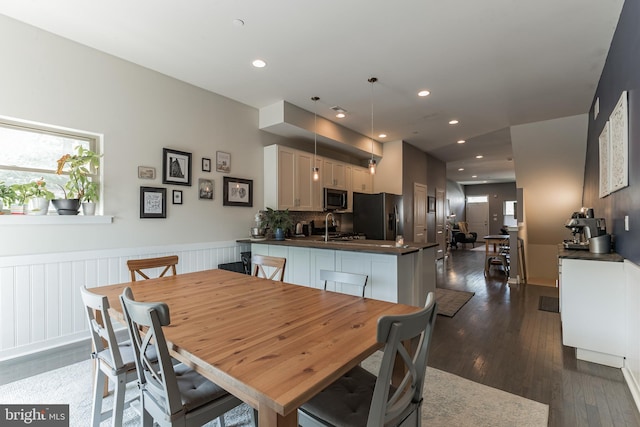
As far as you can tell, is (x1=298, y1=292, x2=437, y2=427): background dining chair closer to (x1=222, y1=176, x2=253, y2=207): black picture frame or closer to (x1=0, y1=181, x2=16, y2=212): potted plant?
(x1=0, y1=181, x2=16, y2=212): potted plant

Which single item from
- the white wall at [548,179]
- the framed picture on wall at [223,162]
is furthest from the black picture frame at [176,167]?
the white wall at [548,179]

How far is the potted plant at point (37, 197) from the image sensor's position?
2700mm

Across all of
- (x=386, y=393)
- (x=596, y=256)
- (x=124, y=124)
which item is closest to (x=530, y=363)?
(x=596, y=256)

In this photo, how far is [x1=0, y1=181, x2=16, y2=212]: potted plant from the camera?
2543 mm

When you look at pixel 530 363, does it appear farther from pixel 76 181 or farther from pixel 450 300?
pixel 76 181

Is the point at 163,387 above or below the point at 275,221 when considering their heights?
below

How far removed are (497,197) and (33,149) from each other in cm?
1565

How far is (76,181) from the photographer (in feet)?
9.55

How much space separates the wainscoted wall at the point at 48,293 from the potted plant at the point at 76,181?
0.47 m

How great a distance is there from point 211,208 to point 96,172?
1320 millimetres

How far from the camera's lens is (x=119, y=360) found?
1591 millimetres

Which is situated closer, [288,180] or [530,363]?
[530,363]

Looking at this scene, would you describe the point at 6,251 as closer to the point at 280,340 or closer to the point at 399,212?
the point at 280,340

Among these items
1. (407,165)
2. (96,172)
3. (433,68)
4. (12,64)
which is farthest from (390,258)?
(407,165)
